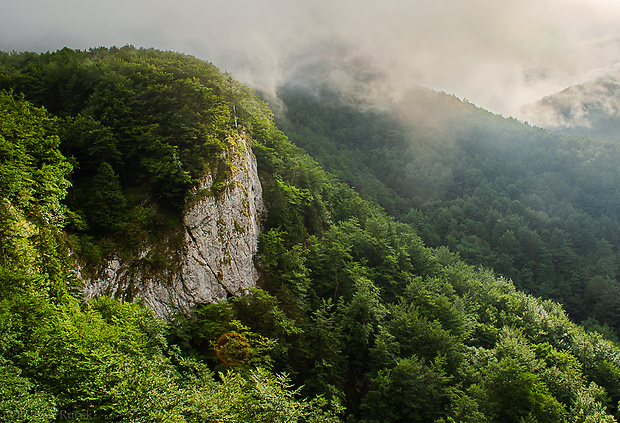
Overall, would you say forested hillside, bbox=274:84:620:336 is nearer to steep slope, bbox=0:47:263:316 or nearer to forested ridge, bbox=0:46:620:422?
forested ridge, bbox=0:46:620:422

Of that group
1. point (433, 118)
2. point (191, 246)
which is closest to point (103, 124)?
point (191, 246)

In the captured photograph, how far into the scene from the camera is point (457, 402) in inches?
882

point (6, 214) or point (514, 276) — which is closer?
point (6, 214)

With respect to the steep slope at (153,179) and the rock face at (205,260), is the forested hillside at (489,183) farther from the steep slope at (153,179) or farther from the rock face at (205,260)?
the steep slope at (153,179)

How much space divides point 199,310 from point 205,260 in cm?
395

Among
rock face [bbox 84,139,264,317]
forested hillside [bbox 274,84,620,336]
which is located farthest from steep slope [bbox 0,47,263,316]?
forested hillside [bbox 274,84,620,336]

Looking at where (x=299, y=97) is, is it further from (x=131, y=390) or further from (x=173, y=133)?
(x=131, y=390)

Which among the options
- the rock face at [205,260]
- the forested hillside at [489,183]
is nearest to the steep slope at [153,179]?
the rock face at [205,260]

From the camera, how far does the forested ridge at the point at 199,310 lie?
10.4m

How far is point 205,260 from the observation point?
23625mm

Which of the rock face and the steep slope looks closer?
the rock face

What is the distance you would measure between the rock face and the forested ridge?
1150mm

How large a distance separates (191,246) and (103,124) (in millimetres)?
11155

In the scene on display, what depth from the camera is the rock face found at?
1959 centimetres
